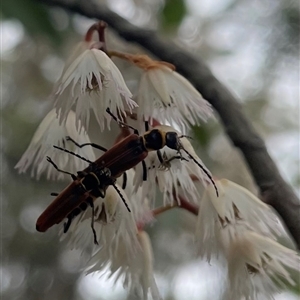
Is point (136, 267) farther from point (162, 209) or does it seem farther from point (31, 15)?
point (31, 15)

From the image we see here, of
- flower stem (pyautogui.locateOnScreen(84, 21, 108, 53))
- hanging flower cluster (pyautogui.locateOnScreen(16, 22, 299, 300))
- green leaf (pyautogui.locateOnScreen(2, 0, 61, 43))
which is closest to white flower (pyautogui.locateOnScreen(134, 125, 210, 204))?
hanging flower cluster (pyautogui.locateOnScreen(16, 22, 299, 300))

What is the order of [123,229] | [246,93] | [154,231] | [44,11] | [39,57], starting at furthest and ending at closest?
1. [246,93]
2. [39,57]
3. [154,231]
4. [44,11]
5. [123,229]

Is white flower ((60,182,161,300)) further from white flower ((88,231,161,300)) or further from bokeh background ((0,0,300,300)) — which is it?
bokeh background ((0,0,300,300))

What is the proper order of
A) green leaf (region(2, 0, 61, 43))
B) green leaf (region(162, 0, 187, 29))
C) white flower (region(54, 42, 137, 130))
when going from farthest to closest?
green leaf (region(162, 0, 187, 29))
green leaf (region(2, 0, 61, 43))
white flower (region(54, 42, 137, 130))

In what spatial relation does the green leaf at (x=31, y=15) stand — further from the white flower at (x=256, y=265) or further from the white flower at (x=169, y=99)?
the white flower at (x=256, y=265)

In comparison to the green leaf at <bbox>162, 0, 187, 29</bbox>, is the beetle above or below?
below

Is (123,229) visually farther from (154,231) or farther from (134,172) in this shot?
(154,231)

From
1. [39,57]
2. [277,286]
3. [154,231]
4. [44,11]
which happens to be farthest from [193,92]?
[39,57]
